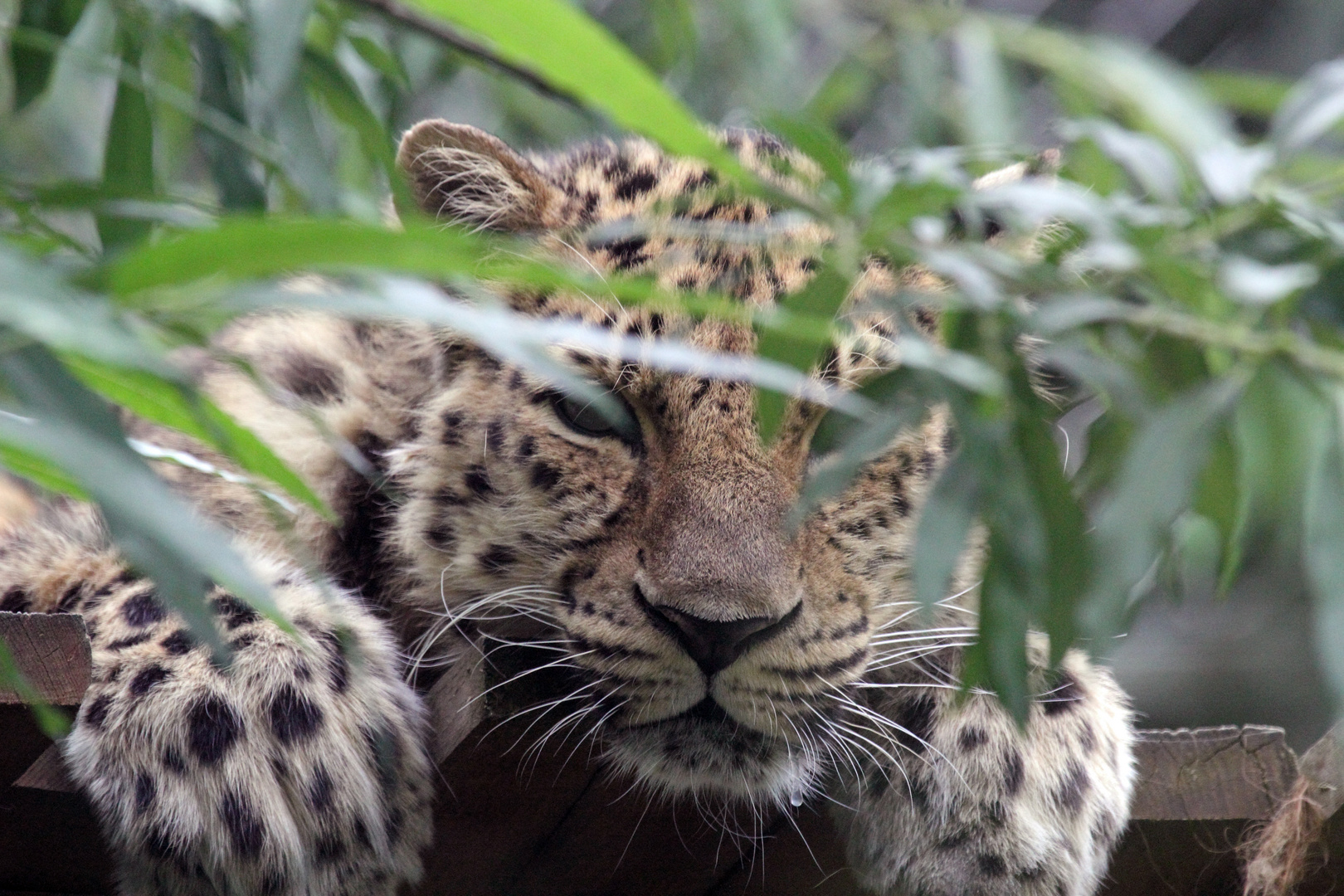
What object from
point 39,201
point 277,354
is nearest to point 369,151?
point 39,201

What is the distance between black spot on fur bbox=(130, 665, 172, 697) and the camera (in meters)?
1.86

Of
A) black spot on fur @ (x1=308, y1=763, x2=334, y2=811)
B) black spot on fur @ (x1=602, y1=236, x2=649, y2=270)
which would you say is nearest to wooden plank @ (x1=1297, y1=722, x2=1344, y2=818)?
black spot on fur @ (x1=602, y1=236, x2=649, y2=270)

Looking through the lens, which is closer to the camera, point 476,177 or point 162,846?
point 162,846

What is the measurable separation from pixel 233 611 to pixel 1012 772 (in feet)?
3.55

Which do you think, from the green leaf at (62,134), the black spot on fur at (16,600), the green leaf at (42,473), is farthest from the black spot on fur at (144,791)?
the green leaf at (62,134)

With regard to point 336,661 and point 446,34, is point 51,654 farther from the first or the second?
point 446,34

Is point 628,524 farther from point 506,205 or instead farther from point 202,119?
point 202,119

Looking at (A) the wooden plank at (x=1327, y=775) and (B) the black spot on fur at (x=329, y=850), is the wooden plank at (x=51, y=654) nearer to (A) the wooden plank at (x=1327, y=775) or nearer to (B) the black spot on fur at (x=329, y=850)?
(B) the black spot on fur at (x=329, y=850)

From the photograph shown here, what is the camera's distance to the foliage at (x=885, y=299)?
1.03m

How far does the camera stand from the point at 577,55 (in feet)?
3.38

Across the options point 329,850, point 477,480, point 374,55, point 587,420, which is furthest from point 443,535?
point 374,55

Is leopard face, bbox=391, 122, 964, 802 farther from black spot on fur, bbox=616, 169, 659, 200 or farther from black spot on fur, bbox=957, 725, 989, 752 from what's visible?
black spot on fur, bbox=957, 725, 989, 752

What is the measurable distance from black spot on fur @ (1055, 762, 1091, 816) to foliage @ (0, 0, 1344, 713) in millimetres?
302

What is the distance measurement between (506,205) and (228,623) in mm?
857
